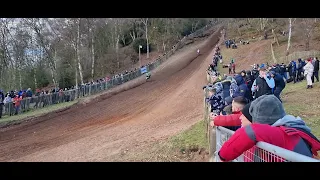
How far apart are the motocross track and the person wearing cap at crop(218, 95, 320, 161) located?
846 cm

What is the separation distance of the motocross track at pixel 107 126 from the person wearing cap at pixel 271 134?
8.46 meters

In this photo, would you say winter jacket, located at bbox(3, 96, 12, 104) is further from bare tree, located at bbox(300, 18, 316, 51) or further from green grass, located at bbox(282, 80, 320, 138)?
bare tree, located at bbox(300, 18, 316, 51)

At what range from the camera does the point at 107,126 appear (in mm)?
17266

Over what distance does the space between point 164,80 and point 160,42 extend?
27.4 metres

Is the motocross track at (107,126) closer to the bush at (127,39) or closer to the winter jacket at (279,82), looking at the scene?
the winter jacket at (279,82)

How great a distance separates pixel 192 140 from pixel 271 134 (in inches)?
314

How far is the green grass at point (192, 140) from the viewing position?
10.0 metres

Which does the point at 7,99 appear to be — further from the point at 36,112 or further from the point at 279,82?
the point at 279,82

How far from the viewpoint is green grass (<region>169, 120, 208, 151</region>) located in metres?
10.0

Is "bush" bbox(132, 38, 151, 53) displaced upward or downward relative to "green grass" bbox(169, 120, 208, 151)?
downward

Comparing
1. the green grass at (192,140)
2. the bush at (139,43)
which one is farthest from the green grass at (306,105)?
the bush at (139,43)

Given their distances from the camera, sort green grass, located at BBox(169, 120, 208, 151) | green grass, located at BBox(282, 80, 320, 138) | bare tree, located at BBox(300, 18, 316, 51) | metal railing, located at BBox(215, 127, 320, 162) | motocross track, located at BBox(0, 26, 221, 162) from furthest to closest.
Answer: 1. bare tree, located at BBox(300, 18, 316, 51)
2. motocross track, located at BBox(0, 26, 221, 162)
3. green grass, located at BBox(282, 80, 320, 138)
4. green grass, located at BBox(169, 120, 208, 151)
5. metal railing, located at BBox(215, 127, 320, 162)

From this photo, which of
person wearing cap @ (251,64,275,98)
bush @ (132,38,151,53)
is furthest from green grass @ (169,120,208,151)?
bush @ (132,38,151,53)
